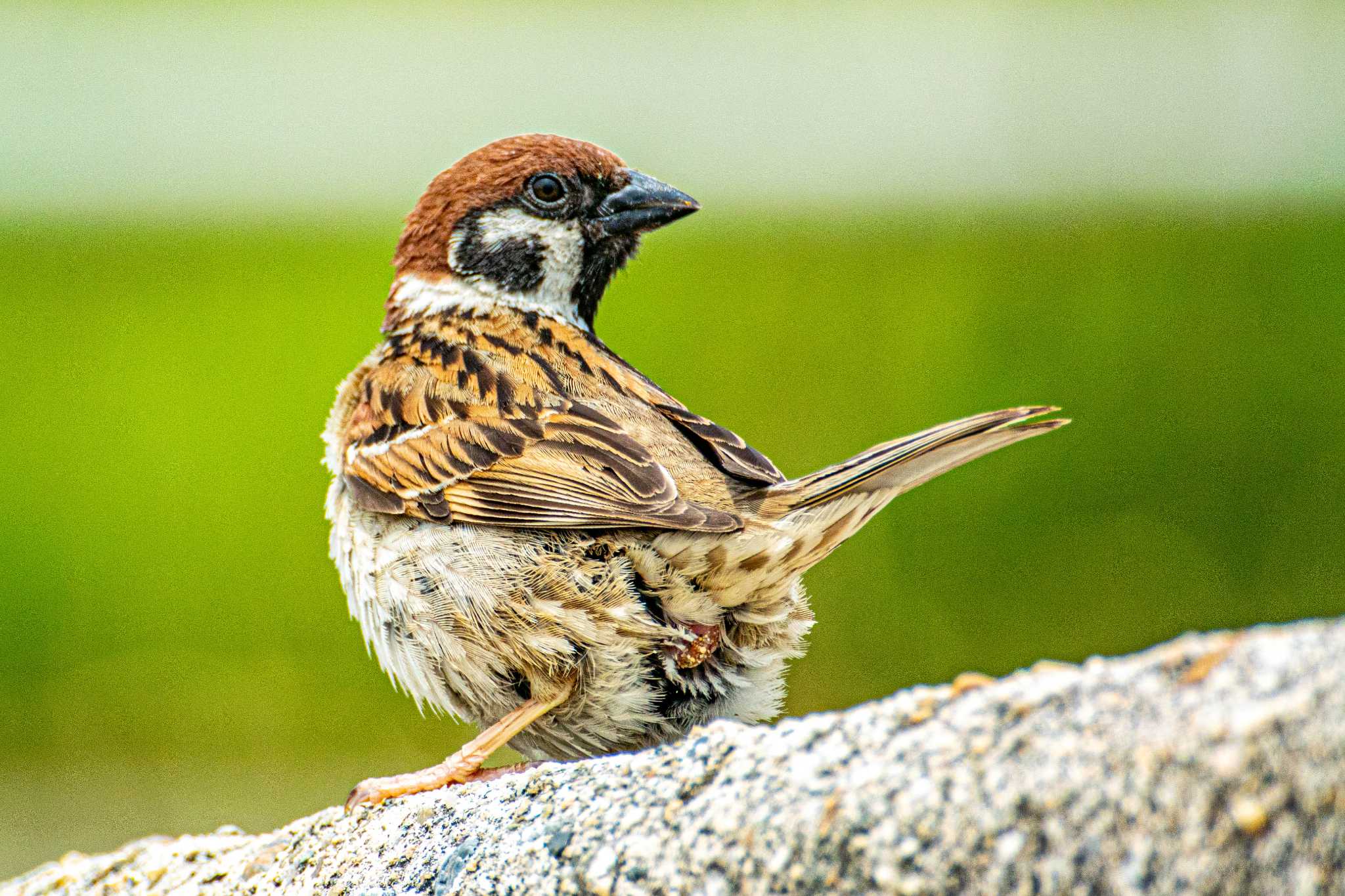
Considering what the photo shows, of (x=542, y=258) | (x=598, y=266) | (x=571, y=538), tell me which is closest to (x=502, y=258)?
(x=542, y=258)

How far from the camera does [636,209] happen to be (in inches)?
111

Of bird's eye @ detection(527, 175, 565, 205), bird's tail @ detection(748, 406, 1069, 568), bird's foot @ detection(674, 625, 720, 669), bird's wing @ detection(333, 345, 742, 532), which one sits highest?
bird's eye @ detection(527, 175, 565, 205)

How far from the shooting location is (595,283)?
9.57 feet

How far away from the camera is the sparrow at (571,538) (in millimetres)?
2229

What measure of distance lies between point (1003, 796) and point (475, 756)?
47.2 inches

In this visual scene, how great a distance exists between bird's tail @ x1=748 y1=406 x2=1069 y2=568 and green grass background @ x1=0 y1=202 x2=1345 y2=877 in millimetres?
1668

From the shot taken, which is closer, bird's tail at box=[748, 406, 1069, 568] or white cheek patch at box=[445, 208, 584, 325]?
→ bird's tail at box=[748, 406, 1069, 568]

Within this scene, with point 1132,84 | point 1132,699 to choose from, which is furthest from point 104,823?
point 1132,84

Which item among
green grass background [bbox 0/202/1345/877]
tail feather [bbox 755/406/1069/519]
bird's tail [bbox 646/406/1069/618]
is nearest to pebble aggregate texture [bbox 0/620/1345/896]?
bird's tail [bbox 646/406/1069/618]

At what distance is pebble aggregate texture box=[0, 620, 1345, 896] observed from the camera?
115cm

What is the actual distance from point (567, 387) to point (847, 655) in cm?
Result: 163

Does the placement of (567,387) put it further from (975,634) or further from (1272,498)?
(1272,498)

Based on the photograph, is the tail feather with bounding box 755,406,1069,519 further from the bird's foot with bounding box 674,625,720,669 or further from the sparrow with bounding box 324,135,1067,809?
the bird's foot with bounding box 674,625,720,669

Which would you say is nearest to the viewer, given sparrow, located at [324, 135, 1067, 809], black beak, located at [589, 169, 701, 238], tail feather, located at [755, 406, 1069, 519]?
tail feather, located at [755, 406, 1069, 519]
